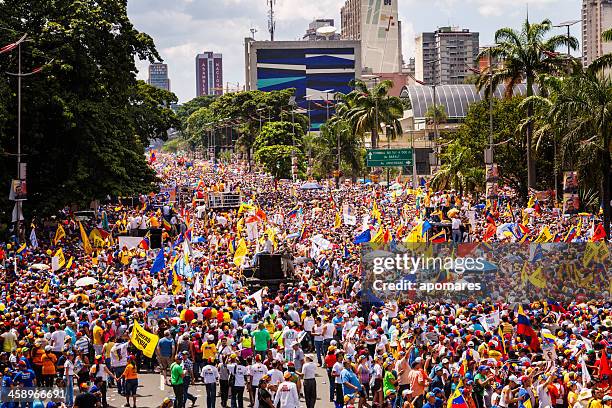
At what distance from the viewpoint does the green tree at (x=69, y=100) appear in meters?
43.5

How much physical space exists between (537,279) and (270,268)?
9.29m

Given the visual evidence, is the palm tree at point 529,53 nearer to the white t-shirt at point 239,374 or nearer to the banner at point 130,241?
the banner at point 130,241

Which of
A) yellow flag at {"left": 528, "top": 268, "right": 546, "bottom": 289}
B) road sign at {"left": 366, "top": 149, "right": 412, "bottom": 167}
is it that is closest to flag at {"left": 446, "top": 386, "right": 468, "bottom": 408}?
yellow flag at {"left": 528, "top": 268, "right": 546, "bottom": 289}

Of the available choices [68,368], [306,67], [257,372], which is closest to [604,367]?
[257,372]

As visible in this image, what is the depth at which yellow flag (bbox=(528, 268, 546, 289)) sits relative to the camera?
71.3 feet

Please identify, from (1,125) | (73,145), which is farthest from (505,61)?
(1,125)

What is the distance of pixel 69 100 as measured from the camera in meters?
44.2

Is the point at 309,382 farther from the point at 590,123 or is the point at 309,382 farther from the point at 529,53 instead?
the point at 529,53

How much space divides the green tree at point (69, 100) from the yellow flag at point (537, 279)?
2592 cm

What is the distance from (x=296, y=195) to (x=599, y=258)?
4519 centimetres

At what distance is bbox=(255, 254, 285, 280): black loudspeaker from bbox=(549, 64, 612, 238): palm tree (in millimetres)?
15087

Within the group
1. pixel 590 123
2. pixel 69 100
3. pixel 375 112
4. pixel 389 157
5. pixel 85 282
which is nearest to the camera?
pixel 85 282

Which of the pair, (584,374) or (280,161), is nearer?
(584,374)

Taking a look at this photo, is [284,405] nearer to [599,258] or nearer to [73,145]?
[599,258]
